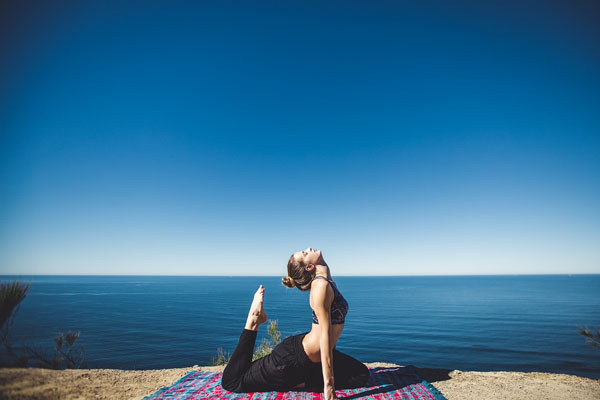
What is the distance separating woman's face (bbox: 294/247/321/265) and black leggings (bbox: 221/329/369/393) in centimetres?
107

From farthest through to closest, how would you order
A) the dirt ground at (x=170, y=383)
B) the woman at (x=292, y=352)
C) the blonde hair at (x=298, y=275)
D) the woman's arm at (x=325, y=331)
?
1. the blonde hair at (x=298, y=275)
2. the woman at (x=292, y=352)
3. the woman's arm at (x=325, y=331)
4. the dirt ground at (x=170, y=383)

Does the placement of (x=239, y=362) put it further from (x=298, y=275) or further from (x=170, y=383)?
(x=170, y=383)

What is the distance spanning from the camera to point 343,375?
4441 millimetres

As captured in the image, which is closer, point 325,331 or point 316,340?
point 325,331

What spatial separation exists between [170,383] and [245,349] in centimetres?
232

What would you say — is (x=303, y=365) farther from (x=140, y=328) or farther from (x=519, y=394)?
(x=140, y=328)

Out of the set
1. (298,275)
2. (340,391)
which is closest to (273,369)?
(340,391)

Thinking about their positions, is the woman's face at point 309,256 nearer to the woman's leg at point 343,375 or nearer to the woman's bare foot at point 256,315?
the woman's bare foot at point 256,315

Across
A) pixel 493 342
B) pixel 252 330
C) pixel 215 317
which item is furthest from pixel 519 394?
pixel 215 317

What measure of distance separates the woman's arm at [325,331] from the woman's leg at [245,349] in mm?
810

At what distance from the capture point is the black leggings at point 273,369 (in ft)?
13.5

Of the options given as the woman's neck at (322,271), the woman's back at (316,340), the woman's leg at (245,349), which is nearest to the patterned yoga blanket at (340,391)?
the woman's leg at (245,349)

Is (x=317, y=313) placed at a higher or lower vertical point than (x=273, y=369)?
higher

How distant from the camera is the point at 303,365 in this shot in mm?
4141
